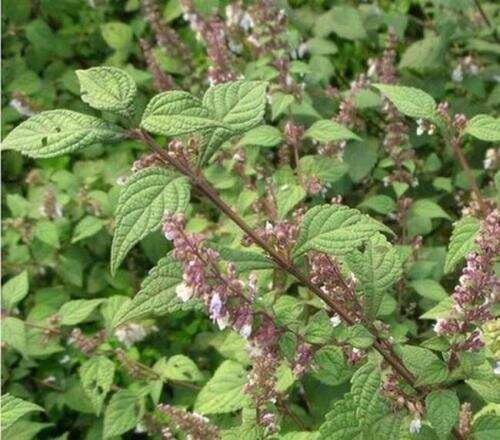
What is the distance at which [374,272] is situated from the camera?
2.14 m

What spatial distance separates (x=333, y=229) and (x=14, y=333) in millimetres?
2046

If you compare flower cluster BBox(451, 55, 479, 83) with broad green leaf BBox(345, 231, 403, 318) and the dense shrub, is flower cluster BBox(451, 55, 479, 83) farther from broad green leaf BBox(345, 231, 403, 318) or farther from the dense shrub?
broad green leaf BBox(345, 231, 403, 318)

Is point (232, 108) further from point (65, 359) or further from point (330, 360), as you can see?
point (65, 359)

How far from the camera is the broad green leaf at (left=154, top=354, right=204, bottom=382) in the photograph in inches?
141

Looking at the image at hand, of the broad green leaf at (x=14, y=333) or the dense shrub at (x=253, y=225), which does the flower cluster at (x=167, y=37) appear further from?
the broad green leaf at (x=14, y=333)

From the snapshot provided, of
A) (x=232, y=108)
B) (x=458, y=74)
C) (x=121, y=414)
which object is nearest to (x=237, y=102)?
(x=232, y=108)

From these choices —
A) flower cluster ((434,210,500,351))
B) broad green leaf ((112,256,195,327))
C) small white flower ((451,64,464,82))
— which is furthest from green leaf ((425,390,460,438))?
small white flower ((451,64,464,82))

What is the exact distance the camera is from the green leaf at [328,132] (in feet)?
11.5

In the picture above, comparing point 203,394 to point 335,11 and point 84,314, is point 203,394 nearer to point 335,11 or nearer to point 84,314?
point 84,314

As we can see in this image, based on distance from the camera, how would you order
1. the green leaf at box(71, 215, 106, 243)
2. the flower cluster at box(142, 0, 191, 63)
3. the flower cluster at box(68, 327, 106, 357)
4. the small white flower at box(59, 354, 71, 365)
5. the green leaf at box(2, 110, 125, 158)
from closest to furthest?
the green leaf at box(2, 110, 125, 158) → the flower cluster at box(68, 327, 106, 357) → the small white flower at box(59, 354, 71, 365) → the green leaf at box(71, 215, 106, 243) → the flower cluster at box(142, 0, 191, 63)

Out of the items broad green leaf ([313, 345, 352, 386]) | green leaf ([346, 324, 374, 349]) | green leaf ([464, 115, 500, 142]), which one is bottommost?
broad green leaf ([313, 345, 352, 386])

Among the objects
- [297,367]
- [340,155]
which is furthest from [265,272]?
[297,367]

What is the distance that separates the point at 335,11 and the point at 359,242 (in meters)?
3.15

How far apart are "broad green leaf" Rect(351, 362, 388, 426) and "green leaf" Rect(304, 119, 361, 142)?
1.59 metres
